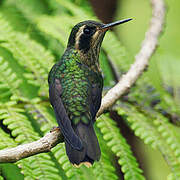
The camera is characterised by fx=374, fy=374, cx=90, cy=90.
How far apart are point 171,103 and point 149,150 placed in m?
1.51

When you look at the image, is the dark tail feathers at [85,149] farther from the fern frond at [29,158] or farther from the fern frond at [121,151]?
the fern frond at [121,151]

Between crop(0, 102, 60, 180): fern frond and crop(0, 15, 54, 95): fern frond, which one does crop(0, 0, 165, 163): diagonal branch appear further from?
crop(0, 15, 54, 95): fern frond

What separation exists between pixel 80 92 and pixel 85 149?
534mm

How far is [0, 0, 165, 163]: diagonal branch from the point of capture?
222cm

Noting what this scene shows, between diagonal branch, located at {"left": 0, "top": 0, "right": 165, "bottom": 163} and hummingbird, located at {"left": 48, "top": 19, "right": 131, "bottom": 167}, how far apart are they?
13 centimetres

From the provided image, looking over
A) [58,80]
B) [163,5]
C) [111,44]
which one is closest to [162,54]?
[163,5]

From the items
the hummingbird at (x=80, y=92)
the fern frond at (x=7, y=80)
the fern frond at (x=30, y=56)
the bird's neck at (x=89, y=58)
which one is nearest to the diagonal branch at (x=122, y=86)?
the hummingbird at (x=80, y=92)

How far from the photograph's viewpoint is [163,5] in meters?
4.50

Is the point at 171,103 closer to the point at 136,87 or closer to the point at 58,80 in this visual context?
the point at 136,87

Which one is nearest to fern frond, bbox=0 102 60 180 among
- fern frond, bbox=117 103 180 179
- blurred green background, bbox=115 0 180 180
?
fern frond, bbox=117 103 180 179

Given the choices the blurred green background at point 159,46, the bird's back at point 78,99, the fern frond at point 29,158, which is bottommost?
the blurred green background at point 159,46

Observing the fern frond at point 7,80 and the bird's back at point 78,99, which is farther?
the fern frond at point 7,80

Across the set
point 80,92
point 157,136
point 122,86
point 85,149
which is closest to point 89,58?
point 122,86

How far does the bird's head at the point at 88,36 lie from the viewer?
3.04 metres
